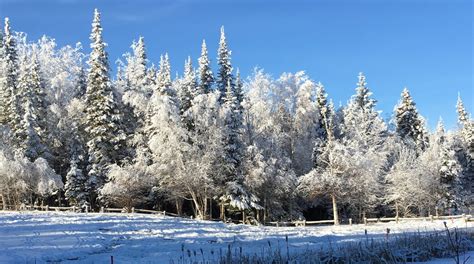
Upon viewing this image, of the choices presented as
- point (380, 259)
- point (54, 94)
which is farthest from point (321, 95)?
point (380, 259)

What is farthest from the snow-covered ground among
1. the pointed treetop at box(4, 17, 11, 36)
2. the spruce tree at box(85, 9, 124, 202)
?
the pointed treetop at box(4, 17, 11, 36)

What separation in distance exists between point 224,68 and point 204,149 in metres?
13.6

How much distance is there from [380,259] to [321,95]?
46.4 metres

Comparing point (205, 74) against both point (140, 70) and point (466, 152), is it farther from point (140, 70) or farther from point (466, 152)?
point (466, 152)

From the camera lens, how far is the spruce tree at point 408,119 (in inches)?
2419

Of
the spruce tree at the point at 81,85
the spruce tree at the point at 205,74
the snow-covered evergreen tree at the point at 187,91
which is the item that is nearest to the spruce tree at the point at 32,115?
the spruce tree at the point at 81,85

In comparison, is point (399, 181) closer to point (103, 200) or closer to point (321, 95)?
point (321, 95)

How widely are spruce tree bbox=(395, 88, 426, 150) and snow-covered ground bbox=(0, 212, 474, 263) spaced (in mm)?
39676

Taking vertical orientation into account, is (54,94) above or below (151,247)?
above

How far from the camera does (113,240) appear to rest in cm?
2252

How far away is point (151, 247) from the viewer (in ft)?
68.2

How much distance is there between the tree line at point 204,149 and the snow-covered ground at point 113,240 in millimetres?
12702

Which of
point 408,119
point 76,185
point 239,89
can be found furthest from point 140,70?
point 408,119

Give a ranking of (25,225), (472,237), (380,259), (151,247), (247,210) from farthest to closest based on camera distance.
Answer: (247,210), (25,225), (151,247), (472,237), (380,259)
